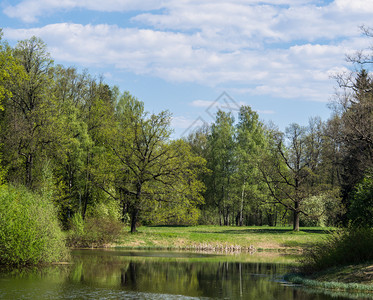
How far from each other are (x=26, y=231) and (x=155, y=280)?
26.5 ft

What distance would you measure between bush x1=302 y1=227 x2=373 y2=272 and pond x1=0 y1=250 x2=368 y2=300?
230 cm

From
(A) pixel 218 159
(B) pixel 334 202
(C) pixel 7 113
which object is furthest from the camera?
(A) pixel 218 159

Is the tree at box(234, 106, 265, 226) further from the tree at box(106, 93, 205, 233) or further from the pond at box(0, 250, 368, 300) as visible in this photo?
the pond at box(0, 250, 368, 300)

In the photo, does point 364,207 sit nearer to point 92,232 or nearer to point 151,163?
point 92,232

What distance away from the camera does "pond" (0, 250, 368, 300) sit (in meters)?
20.1

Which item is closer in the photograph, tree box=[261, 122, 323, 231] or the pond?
the pond

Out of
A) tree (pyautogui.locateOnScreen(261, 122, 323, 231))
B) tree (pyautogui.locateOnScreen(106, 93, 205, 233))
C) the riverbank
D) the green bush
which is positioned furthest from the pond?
tree (pyautogui.locateOnScreen(261, 122, 323, 231))

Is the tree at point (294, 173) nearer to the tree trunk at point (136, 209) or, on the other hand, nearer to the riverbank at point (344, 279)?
the tree trunk at point (136, 209)

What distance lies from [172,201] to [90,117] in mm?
17380

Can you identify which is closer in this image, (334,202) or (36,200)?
(36,200)

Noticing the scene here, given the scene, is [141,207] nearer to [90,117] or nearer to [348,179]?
[90,117]

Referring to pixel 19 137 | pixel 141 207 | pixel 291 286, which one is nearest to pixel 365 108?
pixel 291 286

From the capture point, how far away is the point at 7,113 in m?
50.6

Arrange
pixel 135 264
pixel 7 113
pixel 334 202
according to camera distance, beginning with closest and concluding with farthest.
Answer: pixel 135 264 < pixel 7 113 < pixel 334 202
